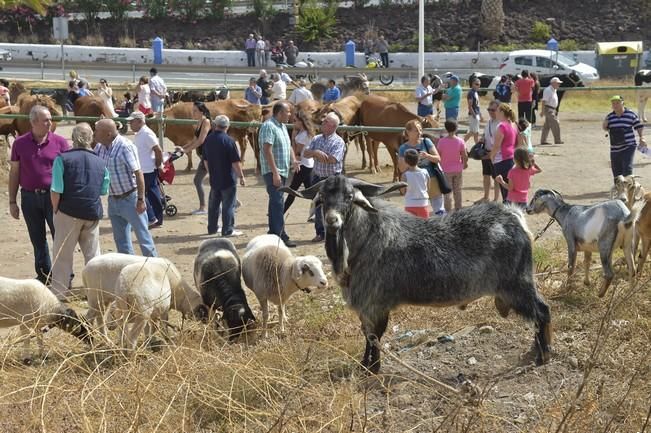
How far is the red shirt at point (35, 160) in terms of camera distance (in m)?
9.36

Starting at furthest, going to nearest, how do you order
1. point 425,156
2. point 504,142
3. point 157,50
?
point 157,50
point 504,142
point 425,156

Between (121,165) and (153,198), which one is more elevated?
(121,165)

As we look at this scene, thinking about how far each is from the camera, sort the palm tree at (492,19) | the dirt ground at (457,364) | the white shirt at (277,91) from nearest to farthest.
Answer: the dirt ground at (457,364) → the white shirt at (277,91) → the palm tree at (492,19)

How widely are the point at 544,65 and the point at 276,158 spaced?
29.0 metres

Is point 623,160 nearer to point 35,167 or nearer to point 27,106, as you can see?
point 35,167

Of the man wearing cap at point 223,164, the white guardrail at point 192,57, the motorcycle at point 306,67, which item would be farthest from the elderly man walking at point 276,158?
the white guardrail at point 192,57

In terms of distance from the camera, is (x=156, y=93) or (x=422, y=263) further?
(x=156, y=93)

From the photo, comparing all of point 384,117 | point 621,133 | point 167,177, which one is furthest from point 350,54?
point 621,133

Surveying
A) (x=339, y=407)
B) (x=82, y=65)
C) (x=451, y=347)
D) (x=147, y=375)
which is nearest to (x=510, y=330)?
(x=451, y=347)

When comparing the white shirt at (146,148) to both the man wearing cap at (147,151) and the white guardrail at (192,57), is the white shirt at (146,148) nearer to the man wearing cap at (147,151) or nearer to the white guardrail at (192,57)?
the man wearing cap at (147,151)

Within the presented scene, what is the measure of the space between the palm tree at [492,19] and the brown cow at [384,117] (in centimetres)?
3622

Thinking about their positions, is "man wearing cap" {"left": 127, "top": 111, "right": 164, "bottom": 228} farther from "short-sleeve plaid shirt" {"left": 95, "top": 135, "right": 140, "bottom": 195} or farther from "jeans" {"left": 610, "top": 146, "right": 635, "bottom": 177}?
"jeans" {"left": 610, "top": 146, "right": 635, "bottom": 177}

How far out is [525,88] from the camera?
902 inches

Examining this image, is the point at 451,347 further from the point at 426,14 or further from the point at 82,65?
the point at 426,14
